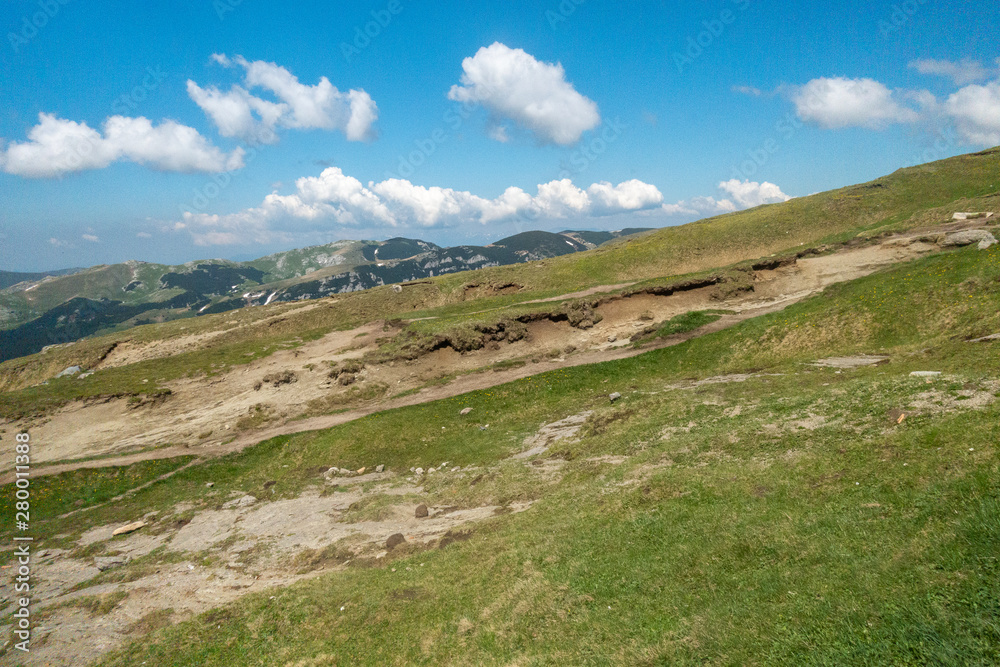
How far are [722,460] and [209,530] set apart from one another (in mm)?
28877

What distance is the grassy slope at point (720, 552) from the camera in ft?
29.8

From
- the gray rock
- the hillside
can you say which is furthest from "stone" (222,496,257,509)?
the gray rock

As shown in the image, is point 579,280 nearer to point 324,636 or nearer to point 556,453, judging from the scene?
point 556,453

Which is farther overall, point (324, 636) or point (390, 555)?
point (390, 555)

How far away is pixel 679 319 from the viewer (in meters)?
46.9

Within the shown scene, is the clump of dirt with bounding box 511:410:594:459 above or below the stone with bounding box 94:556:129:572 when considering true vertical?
above

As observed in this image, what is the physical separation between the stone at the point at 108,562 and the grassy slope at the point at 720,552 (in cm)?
659

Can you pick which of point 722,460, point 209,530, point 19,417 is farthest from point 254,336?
point 722,460

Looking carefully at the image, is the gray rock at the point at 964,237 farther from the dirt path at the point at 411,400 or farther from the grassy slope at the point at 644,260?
the dirt path at the point at 411,400

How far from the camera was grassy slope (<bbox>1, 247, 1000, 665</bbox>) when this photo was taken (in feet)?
29.8

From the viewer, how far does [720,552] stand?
42.1ft
